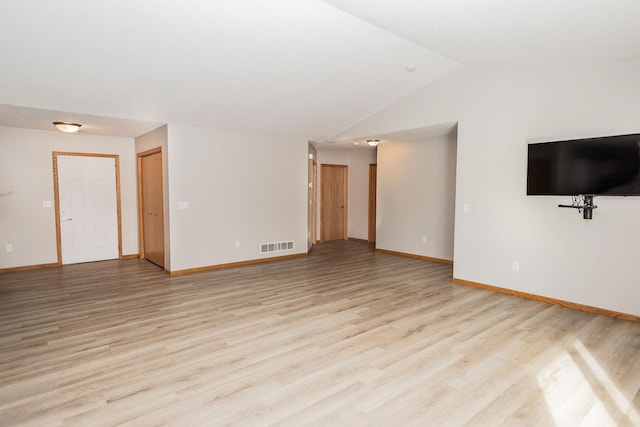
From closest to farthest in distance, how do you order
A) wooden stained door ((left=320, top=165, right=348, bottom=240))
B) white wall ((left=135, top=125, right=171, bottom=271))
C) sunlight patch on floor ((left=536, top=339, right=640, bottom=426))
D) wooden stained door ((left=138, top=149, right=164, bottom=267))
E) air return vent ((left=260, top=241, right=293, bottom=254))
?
sunlight patch on floor ((left=536, top=339, right=640, bottom=426))
white wall ((left=135, top=125, right=171, bottom=271))
wooden stained door ((left=138, top=149, right=164, bottom=267))
air return vent ((left=260, top=241, right=293, bottom=254))
wooden stained door ((left=320, top=165, right=348, bottom=240))

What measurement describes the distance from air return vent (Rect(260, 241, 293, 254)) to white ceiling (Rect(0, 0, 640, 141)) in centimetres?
250

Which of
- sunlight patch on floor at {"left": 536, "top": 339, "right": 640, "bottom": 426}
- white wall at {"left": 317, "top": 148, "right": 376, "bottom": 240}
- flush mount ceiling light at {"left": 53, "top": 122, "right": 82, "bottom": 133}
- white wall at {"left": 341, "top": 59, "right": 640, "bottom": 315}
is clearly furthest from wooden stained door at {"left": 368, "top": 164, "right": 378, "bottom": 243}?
sunlight patch on floor at {"left": 536, "top": 339, "right": 640, "bottom": 426}

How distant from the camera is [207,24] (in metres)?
3.42

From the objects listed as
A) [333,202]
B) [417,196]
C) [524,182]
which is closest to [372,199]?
[333,202]

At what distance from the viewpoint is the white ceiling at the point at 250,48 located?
305cm

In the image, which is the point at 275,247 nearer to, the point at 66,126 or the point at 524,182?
the point at 66,126

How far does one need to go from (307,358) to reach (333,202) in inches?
263

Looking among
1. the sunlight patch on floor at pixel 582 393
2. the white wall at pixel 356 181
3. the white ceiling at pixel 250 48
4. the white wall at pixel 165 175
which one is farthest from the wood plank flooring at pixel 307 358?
the white wall at pixel 356 181

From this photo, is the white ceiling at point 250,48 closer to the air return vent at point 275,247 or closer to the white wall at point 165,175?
the white wall at point 165,175

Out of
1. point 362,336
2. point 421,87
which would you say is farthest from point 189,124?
point 362,336

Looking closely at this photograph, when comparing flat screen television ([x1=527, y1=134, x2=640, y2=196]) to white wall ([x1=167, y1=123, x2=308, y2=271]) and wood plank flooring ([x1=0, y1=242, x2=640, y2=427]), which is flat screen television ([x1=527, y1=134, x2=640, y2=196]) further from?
white wall ([x1=167, y1=123, x2=308, y2=271])

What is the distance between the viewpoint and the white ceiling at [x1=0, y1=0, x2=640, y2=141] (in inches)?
120

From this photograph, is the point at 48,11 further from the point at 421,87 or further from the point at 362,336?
the point at 421,87

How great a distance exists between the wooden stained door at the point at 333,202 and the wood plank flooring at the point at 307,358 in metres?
4.43
